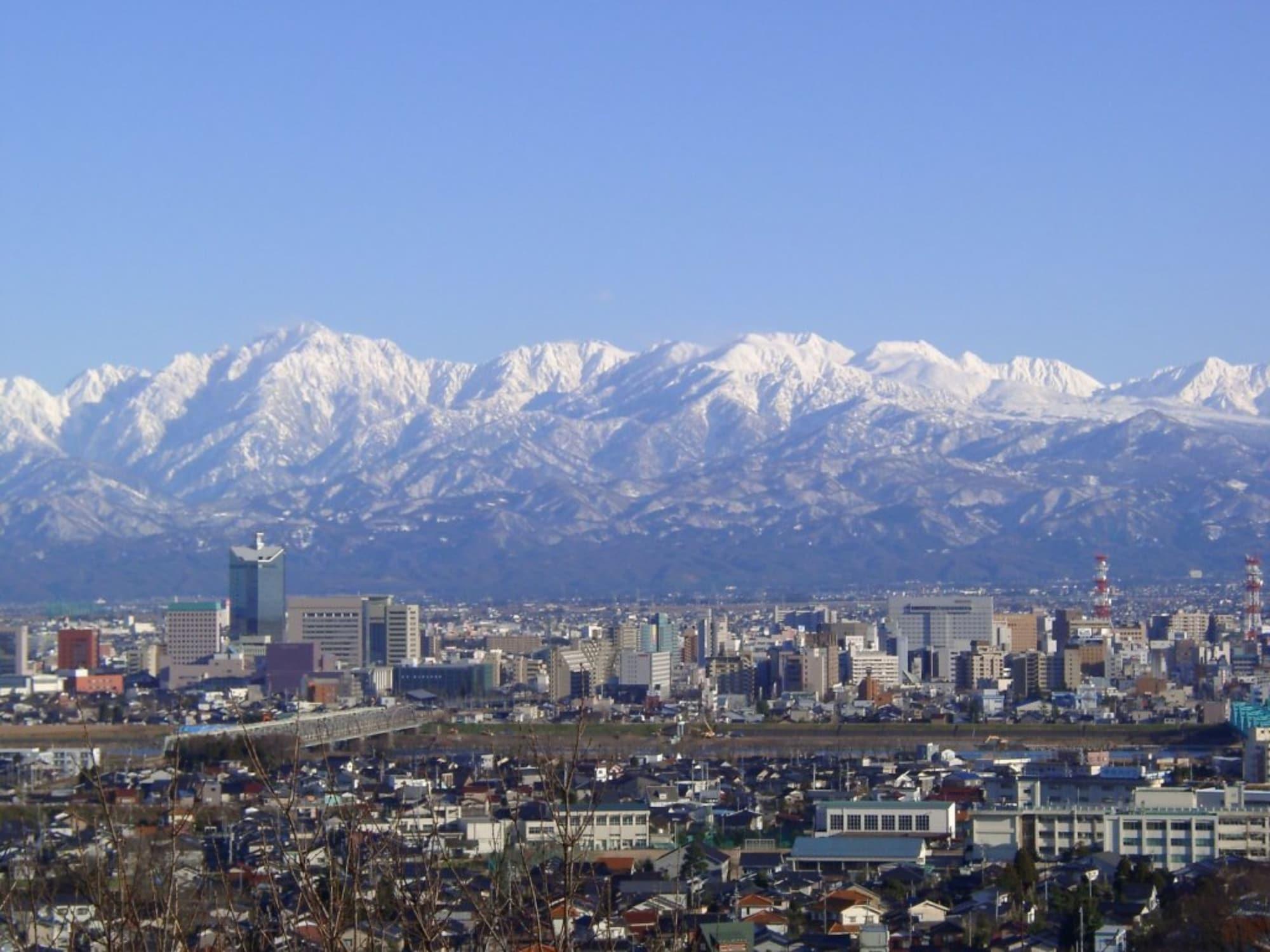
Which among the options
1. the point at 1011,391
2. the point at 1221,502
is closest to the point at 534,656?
the point at 1221,502

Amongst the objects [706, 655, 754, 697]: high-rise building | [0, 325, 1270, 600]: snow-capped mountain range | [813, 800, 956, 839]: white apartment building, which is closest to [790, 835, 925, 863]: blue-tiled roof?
[813, 800, 956, 839]: white apartment building

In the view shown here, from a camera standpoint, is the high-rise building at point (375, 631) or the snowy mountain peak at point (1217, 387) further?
the snowy mountain peak at point (1217, 387)

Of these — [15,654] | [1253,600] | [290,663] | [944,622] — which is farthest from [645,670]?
[1253,600]

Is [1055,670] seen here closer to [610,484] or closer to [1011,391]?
[610,484]

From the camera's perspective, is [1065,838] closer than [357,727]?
Yes

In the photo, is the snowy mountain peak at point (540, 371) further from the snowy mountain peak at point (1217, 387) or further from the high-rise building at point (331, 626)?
the high-rise building at point (331, 626)

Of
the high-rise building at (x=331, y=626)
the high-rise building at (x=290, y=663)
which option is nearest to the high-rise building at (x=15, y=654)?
the high-rise building at (x=290, y=663)

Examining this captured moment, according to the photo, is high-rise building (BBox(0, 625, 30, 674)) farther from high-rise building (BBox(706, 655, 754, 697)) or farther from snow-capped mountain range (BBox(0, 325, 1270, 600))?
snow-capped mountain range (BBox(0, 325, 1270, 600))
